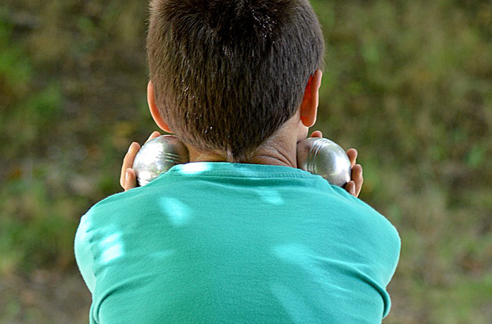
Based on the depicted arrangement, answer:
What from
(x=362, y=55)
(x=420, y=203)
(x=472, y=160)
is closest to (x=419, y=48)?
(x=362, y=55)

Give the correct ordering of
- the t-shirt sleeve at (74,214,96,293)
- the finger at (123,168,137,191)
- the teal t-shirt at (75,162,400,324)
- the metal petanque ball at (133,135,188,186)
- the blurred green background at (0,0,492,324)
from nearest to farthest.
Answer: the teal t-shirt at (75,162,400,324) → the t-shirt sleeve at (74,214,96,293) → the metal petanque ball at (133,135,188,186) → the finger at (123,168,137,191) → the blurred green background at (0,0,492,324)

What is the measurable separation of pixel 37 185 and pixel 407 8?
358 centimetres

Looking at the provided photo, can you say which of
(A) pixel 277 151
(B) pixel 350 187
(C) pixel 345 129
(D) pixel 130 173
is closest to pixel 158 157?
(D) pixel 130 173

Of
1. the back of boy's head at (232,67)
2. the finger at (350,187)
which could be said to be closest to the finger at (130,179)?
the back of boy's head at (232,67)

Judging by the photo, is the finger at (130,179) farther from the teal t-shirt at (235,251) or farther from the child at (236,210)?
the teal t-shirt at (235,251)

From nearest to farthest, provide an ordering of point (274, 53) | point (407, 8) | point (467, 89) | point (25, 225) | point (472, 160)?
point (274, 53)
point (25, 225)
point (472, 160)
point (467, 89)
point (407, 8)

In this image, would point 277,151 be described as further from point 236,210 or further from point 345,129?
point 345,129

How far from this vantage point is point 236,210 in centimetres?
140

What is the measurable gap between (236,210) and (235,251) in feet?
0.38

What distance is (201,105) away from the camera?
159cm

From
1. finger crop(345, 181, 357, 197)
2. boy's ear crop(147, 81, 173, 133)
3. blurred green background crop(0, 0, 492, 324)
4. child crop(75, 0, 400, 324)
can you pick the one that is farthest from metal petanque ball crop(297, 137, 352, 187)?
blurred green background crop(0, 0, 492, 324)

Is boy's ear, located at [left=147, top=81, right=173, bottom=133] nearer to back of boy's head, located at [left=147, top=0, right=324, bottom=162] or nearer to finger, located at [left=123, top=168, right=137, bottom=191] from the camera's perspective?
back of boy's head, located at [left=147, top=0, right=324, bottom=162]

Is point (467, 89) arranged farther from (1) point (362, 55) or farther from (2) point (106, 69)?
(2) point (106, 69)

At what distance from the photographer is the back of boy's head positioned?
1.56 m
